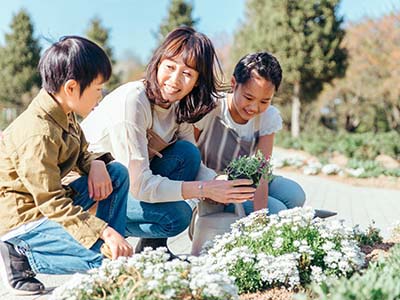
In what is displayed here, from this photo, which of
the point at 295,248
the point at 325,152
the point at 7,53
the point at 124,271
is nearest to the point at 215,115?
the point at 295,248

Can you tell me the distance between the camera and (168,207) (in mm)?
2604

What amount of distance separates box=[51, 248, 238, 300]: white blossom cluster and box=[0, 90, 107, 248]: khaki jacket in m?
0.24

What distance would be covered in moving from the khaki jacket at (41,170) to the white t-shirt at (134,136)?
11.9 inches

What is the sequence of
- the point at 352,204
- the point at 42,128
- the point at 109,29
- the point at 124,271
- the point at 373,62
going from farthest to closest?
1. the point at 109,29
2. the point at 373,62
3. the point at 352,204
4. the point at 42,128
5. the point at 124,271

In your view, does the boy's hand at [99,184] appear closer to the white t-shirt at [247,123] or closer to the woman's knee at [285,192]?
the white t-shirt at [247,123]

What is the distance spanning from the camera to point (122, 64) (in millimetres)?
46594

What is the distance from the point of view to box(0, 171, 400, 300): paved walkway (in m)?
4.59

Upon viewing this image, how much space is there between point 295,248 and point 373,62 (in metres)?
20.5

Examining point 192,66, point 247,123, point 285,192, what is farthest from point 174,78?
point 285,192

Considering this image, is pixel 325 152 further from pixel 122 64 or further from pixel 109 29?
pixel 122 64

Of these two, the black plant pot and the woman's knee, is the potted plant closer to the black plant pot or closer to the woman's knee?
the black plant pot

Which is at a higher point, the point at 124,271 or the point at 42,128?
the point at 42,128

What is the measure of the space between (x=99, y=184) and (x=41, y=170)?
41cm

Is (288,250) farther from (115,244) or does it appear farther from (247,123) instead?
(247,123)
